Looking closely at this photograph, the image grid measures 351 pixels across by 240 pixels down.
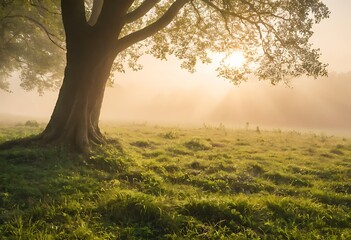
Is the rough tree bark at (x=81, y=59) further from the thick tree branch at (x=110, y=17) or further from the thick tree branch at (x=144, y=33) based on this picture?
the thick tree branch at (x=144, y=33)

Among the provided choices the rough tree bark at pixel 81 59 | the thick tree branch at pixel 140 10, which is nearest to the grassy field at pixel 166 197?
the rough tree bark at pixel 81 59

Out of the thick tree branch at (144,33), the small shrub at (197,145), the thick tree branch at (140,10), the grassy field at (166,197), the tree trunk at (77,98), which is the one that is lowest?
the grassy field at (166,197)

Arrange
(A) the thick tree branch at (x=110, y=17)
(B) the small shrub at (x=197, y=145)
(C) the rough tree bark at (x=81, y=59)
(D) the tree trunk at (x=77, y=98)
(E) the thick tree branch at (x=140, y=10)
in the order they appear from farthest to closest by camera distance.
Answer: (B) the small shrub at (x=197, y=145)
(E) the thick tree branch at (x=140, y=10)
(A) the thick tree branch at (x=110, y=17)
(C) the rough tree bark at (x=81, y=59)
(D) the tree trunk at (x=77, y=98)

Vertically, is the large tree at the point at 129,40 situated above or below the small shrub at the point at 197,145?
above

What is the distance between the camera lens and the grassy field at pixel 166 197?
7664mm

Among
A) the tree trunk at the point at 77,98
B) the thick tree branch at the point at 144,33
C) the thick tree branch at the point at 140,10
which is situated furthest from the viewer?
the thick tree branch at the point at 140,10

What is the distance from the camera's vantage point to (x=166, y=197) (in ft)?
32.0

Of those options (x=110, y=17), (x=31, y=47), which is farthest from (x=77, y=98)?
(x=31, y=47)

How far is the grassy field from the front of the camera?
25.1 feet

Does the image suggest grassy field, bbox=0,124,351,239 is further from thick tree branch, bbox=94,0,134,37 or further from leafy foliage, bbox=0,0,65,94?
leafy foliage, bbox=0,0,65,94

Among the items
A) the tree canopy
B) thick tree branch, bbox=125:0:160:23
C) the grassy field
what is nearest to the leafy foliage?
the tree canopy

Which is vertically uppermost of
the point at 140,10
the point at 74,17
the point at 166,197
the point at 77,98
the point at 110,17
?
the point at 140,10

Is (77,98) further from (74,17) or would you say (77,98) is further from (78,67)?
(74,17)

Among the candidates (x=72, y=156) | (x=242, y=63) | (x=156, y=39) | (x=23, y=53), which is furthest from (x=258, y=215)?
(x=23, y=53)
